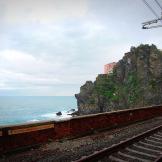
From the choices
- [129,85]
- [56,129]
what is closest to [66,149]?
[56,129]

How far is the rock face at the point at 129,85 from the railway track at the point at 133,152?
3130 inches

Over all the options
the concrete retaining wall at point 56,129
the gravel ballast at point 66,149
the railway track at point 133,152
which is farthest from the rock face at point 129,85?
the railway track at point 133,152

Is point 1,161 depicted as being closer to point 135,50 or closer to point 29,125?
point 29,125

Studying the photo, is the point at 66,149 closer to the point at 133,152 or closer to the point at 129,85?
the point at 133,152

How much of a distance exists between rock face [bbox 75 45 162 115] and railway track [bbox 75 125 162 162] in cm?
7950

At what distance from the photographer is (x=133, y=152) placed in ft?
27.6

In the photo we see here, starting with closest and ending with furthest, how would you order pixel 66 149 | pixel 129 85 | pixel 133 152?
pixel 133 152, pixel 66 149, pixel 129 85

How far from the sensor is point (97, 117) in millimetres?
12594

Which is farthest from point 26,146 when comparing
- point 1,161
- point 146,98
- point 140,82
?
point 140,82

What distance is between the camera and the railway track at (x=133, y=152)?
7.51 m

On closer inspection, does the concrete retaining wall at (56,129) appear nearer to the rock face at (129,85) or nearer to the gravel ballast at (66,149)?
the gravel ballast at (66,149)

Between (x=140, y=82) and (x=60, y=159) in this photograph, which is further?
(x=140, y=82)

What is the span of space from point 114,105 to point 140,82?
11922 mm

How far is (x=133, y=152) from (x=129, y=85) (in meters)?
93.4
